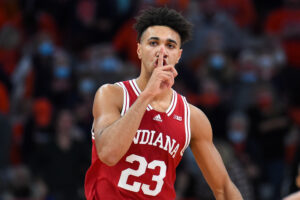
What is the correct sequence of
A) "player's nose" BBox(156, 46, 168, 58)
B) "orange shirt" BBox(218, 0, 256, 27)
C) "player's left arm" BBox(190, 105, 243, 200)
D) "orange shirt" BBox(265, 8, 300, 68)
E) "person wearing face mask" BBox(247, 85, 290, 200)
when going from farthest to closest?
1. "orange shirt" BBox(218, 0, 256, 27)
2. "orange shirt" BBox(265, 8, 300, 68)
3. "person wearing face mask" BBox(247, 85, 290, 200)
4. "player's left arm" BBox(190, 105, 243, 200)
5. "player's nose" BBox(156, 46, 168, 58)

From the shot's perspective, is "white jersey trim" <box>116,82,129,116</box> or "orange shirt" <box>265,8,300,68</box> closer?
"white jersey trim" <box>116,82,129,116</box>

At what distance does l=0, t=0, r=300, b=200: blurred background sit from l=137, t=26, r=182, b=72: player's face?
3902mm

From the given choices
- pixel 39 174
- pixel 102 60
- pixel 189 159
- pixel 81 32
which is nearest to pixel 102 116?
pixel 39 174

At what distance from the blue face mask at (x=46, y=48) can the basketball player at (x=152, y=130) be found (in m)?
6.28

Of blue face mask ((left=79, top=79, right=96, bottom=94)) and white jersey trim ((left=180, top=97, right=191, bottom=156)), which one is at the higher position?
white jersey trim ((left=180, top=97, right=191, bottom=156))

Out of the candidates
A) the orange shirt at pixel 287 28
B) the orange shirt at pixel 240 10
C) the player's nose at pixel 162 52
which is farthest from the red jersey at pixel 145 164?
the orange shirt at pixel 240 10

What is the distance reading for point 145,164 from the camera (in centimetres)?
479

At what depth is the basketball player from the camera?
4.64 m

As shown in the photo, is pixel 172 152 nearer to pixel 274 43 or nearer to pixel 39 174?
pixel 39 174

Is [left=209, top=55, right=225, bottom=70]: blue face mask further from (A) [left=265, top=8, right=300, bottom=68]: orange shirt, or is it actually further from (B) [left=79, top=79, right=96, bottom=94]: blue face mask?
(B) [left=79, top=79, right=96, bottom=94]: blue face mask

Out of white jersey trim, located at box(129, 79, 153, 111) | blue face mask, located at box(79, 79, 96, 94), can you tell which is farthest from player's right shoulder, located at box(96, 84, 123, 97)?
blue face mask, located at box(79, 79, 96, 94)

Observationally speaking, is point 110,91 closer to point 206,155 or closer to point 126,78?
point 206,155

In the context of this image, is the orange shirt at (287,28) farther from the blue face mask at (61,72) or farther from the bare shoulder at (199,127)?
the bare shoulder at (199,127)

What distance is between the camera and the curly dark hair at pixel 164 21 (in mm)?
5051
